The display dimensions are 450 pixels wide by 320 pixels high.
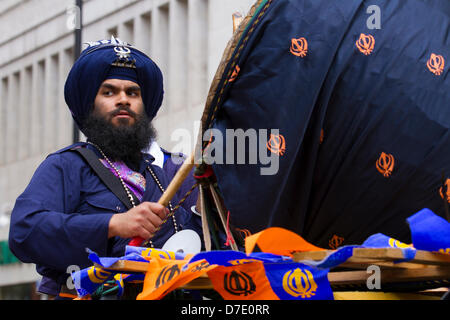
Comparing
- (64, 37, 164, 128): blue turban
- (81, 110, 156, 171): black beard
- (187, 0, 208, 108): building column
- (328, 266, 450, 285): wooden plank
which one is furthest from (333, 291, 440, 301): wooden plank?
(187, 0, 208, 108): building column

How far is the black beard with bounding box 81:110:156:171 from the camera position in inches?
142

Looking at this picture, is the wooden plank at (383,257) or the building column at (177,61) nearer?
the wooden plank at (383,257)

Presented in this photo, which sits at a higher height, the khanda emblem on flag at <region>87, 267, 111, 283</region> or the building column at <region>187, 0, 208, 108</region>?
the building column at <region>187, 0, 208, 108</region>

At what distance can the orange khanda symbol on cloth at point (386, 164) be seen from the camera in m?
2.61

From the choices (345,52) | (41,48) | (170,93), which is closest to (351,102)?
(345,52)

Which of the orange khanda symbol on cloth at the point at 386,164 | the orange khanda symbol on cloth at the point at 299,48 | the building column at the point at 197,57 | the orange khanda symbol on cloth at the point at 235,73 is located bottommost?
the orange khanda symbol on cloth at the point at 386,164

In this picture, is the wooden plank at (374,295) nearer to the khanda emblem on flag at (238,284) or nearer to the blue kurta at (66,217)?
the khanda emblem on flag at (238,284)

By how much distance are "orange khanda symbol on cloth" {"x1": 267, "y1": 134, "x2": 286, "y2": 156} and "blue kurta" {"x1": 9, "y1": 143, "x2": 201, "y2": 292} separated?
803 millimetres

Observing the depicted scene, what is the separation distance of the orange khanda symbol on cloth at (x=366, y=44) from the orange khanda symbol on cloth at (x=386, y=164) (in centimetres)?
33

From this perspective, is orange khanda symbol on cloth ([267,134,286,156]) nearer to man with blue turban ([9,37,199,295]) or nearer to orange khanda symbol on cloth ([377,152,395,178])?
orange khanda symbol on cloth ([377,152,395,178])

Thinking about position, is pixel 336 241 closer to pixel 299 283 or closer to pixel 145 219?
pixel 299 283

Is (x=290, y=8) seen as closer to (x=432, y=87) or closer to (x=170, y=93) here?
(x=432, y=87)

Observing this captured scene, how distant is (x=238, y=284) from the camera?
2379 millimetres

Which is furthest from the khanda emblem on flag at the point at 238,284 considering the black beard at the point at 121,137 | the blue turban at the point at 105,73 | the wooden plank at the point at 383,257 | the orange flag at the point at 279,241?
the blue turban at the point at 105,73
